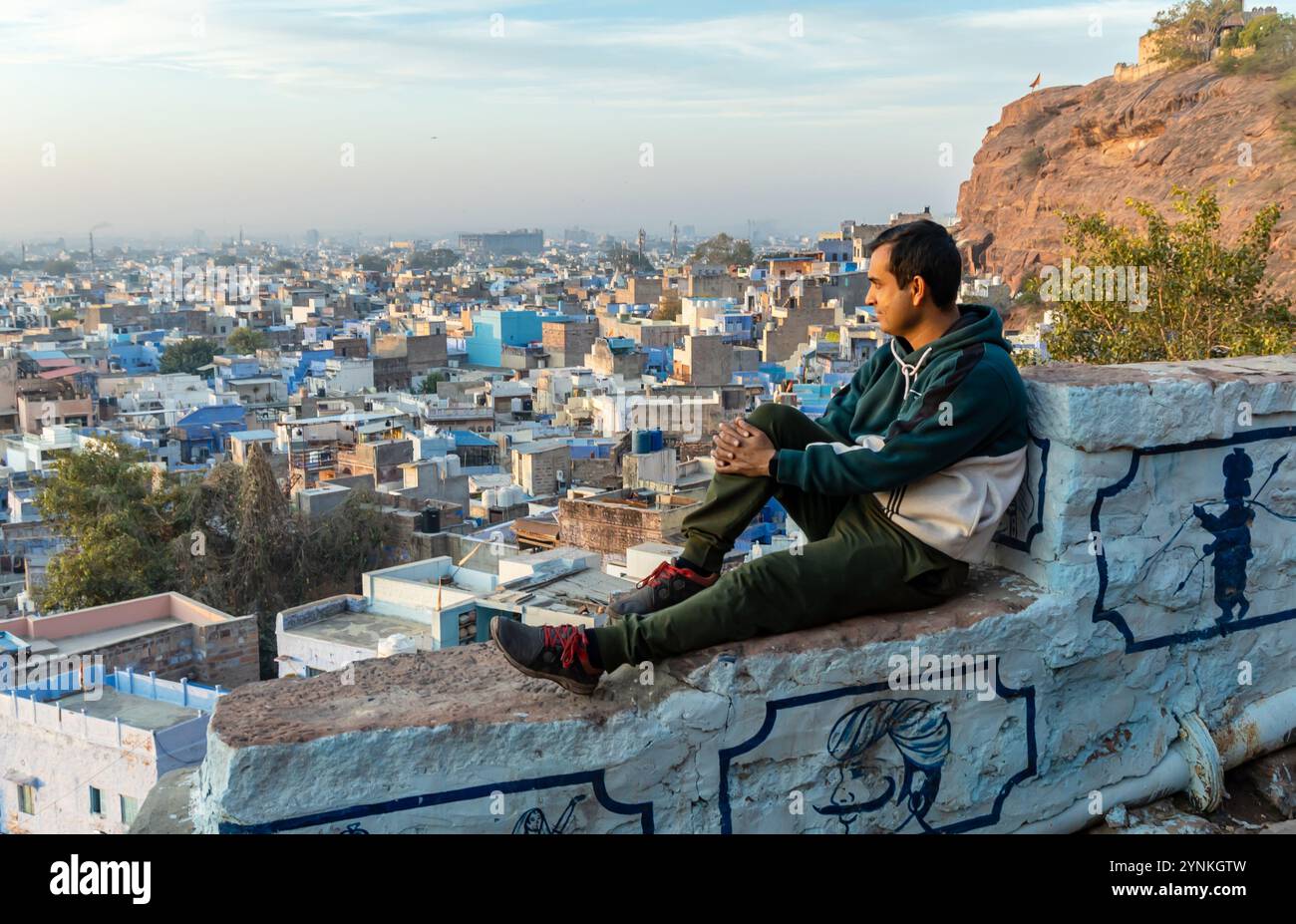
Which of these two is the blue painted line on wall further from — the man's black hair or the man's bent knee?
the man's black hair

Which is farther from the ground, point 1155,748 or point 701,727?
point 701,727

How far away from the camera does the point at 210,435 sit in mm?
27875

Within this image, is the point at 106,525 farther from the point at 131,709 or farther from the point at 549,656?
the point at 549,656

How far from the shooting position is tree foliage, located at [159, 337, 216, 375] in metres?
42.3

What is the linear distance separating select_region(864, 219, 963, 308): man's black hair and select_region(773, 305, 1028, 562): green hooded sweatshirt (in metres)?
0.11

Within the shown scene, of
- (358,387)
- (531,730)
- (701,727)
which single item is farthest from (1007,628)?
(358,387)

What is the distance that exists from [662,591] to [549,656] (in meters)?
0.38

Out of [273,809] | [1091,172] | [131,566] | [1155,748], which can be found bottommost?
[131,566]

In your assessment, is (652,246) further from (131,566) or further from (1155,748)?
(1155,748)

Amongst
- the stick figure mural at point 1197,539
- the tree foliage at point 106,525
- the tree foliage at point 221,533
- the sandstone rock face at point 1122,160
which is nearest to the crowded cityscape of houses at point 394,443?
the tree foliage at point 221,533

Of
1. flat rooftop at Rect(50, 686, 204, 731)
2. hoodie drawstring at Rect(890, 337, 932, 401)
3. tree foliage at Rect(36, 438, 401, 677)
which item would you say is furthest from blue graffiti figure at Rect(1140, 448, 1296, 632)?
tree foliage at Rect(36, 438, 401, 677)

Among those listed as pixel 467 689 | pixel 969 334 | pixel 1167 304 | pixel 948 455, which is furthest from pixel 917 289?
pixel 1167 304

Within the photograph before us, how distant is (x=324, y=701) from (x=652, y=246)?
519ft

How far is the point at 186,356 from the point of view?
141 feet
